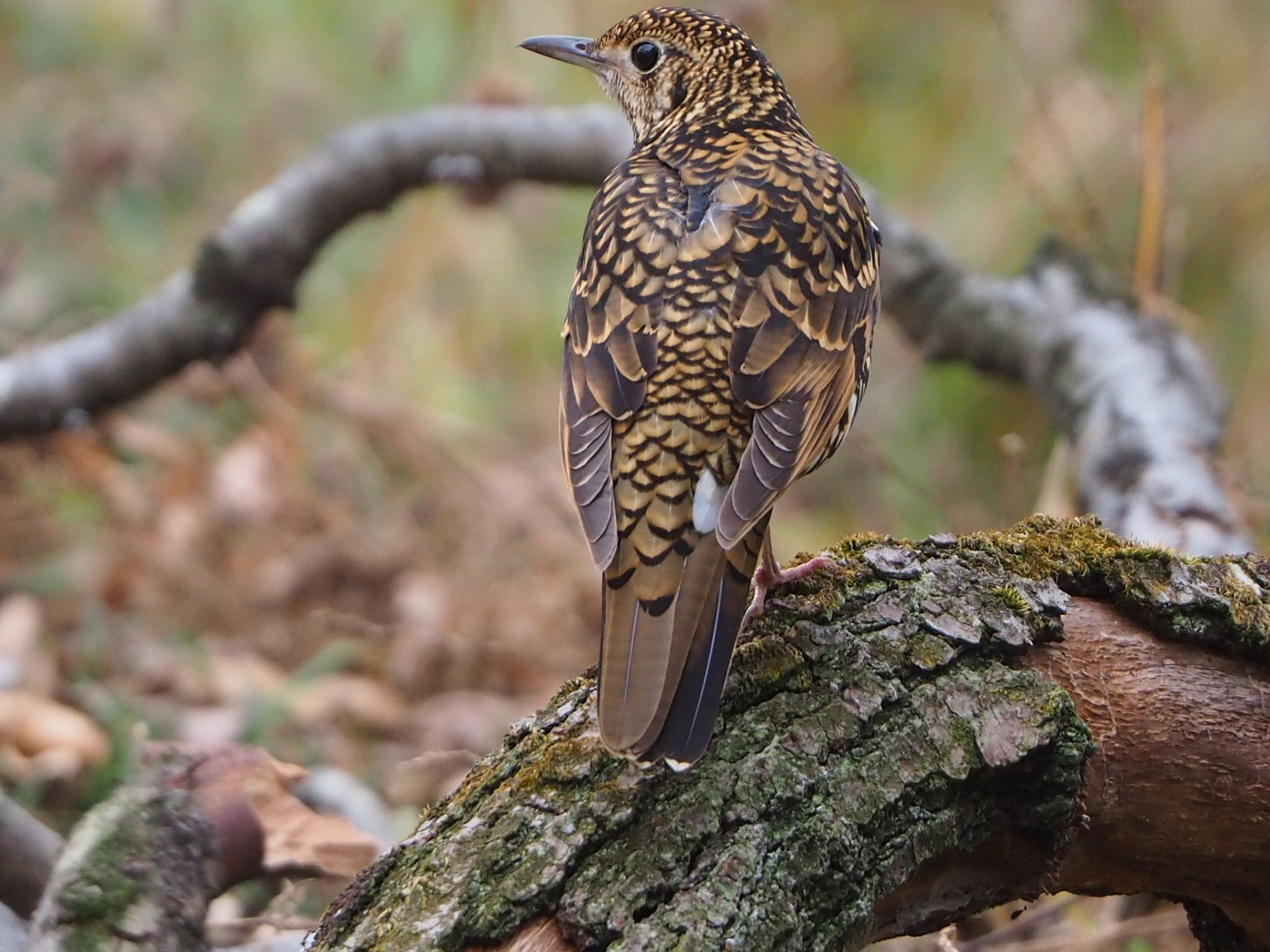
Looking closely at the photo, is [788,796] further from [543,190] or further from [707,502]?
[543,190]

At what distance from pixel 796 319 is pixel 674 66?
1.33 m

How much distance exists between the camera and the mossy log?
1827 millimetres

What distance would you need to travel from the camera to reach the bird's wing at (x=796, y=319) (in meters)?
2.31

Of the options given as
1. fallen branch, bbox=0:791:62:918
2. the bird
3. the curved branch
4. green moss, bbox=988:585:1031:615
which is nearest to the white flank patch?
the bird

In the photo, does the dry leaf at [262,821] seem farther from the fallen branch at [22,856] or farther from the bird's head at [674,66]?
the bird's head at [674,66]

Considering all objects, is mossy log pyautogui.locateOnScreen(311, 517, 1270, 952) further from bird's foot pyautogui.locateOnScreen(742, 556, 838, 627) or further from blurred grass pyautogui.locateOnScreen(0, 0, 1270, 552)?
blurred grass pyautogui.locateOnScreen(0, 0, 1270, 552)

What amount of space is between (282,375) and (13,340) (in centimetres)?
115

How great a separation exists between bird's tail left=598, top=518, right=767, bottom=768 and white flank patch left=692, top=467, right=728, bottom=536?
0.02 m

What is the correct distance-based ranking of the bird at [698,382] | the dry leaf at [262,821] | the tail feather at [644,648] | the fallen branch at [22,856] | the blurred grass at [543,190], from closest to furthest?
the tail feather at [644,648]
the bird at [698,382]
the dry leaf at [262,821]
the fallen branch at [22,856]
the blurred grass at [543,190]

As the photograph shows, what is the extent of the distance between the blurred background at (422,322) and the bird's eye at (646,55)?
1.69 meters

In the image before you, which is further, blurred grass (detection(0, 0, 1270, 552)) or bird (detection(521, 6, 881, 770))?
blurred grass (detection(0, 0, 1270, 552))

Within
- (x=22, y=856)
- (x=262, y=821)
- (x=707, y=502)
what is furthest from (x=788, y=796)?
(x=22, y=856)

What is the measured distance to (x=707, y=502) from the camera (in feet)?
7.36

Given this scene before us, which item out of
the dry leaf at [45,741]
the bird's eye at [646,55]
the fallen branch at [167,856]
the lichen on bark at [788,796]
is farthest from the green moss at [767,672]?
the dry leaf at [45,741]
